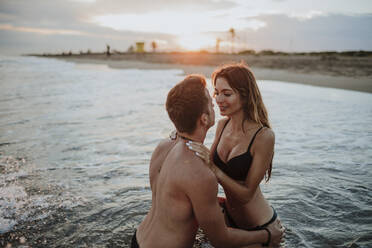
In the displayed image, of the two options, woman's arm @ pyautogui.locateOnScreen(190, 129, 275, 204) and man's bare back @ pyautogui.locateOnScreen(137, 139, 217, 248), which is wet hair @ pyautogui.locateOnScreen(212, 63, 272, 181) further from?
man's bare back @ pyautogui.locateOnScreen(137, 139, 217, 248)

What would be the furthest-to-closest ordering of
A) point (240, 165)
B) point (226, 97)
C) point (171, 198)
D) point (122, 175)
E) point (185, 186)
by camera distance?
point (122, 175) < point (226, 97) < point (240, 165) < point (171, 198) < point (185, 186)

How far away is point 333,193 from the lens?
496cm

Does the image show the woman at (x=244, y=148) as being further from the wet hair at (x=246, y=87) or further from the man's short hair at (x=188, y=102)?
the man's short hair at (x=188, y=102)

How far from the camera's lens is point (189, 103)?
221 cm

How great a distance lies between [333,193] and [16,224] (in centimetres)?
482

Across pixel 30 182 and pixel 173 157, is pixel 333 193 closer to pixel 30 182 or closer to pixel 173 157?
pixel 173 157

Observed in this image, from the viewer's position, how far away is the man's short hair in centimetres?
221

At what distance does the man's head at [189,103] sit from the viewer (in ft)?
7.25

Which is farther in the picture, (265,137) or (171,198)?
(265,137)

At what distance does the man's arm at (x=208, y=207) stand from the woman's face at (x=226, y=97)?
110 centimetres

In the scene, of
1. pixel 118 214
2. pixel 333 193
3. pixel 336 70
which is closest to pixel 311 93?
pixel 336 70

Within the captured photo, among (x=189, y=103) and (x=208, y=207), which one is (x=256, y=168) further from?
(x=189, y=103)

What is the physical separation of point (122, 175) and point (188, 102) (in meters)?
3.82

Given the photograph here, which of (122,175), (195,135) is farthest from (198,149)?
(122,175)
